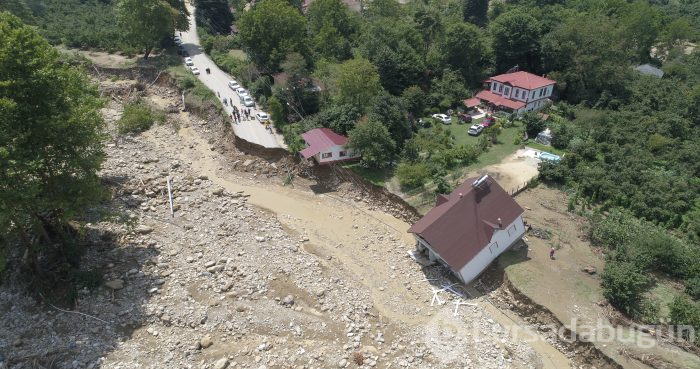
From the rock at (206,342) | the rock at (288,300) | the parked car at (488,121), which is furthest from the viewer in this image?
the parked car at (488,121)

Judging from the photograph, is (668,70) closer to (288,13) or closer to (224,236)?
(288,13)

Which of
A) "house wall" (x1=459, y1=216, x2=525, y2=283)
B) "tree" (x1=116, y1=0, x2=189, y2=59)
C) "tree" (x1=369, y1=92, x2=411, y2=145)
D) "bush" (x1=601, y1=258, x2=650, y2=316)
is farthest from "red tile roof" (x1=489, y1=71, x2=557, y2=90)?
"tree" (x1=116, y1=0, x2=189, y2=59)

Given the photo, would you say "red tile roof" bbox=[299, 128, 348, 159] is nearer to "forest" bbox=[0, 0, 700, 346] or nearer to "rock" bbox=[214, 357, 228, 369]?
"forest" bbox=[0, 0, 700, 346]

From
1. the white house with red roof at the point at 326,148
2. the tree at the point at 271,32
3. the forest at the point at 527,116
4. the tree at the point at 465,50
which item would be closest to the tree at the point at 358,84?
the forest at the point at 527,116

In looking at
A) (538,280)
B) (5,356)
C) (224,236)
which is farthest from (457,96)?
(5,356)

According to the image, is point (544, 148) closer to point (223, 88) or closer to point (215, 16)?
point (223, 88)

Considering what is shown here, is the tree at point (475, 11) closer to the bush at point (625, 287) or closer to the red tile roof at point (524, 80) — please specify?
the red tile roof at point (524, 80)
